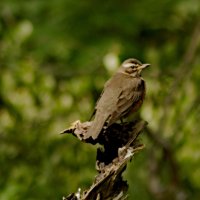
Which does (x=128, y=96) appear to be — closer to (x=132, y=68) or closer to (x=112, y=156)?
(x=132, y=68)

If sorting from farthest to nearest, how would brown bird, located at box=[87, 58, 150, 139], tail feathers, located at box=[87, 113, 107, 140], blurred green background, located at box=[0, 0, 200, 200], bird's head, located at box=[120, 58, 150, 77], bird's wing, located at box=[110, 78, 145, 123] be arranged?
blurred green background, located at box=[0, 0, 200, 200], bird's head, located at box=[120, 58, 150, 77], bird's wing, located at box=[110, 78, 145, 123], brown bird, located at box=[87, 58, 150, 139], tail feathers, located at box=[87, 113, 107, 140]

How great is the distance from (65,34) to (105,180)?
752cm

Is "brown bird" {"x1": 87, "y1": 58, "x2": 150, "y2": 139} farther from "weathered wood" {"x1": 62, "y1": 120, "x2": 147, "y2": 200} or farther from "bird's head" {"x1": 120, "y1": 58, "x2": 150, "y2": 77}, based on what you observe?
"weathered wood" {"x1": 62, "y1": 120, "x2": 147, "y2": 200}

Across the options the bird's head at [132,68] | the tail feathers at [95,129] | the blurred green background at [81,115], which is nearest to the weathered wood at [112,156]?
the tail feathers at [95,129]

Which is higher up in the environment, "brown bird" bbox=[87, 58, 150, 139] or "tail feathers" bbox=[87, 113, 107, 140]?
"brown bird" bbox=[87, 58, 150, 139]

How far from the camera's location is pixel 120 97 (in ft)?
21.5

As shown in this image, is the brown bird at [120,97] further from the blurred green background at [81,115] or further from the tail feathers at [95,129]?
the blurred green background at [81,115]

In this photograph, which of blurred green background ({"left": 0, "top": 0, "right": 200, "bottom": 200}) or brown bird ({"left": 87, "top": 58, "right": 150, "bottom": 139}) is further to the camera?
blurred green background ({"left": 0, "top": 0, "right": 200, "bottom": 200})

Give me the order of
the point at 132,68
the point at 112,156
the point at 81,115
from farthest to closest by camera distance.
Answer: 1. the point at 81,115
2. the point at 132,68
3. the point at 112,156

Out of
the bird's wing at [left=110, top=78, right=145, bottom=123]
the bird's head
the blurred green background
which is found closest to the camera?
the bird's wing at [left=110, top=78, right=145, bottom=123]

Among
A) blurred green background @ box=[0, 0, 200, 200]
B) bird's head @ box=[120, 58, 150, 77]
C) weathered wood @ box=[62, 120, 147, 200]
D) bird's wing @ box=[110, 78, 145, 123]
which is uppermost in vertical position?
blurred green background @ box=[0, 0, 200, 200]

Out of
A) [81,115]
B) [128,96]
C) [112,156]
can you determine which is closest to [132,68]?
[128,96]

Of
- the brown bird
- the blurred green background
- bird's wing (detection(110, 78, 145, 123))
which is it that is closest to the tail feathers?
the brown bird

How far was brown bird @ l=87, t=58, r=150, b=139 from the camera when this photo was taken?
6.20 meters
